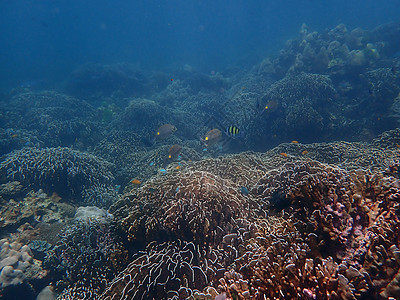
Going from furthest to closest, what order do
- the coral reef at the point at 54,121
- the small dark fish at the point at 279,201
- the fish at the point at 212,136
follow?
the coral reef at the point at 54,121 → the fish at the point at 212,136 → the small dark fish at the point at 279,201

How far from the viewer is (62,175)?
7629 mm

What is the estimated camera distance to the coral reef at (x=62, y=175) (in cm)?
732

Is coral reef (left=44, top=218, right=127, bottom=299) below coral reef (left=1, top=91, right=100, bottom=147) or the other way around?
below

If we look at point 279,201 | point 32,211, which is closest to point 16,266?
point 32,211

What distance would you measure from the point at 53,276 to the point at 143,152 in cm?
615

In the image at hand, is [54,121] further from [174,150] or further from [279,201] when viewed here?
[279,201]

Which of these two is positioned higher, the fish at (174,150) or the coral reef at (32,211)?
the fish at (174,150)

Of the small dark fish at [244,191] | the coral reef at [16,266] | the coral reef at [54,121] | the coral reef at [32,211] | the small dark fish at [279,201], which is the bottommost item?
the coral reef at [16,266]

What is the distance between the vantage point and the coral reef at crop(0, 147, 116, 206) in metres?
7.32

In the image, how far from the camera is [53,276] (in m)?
4.99

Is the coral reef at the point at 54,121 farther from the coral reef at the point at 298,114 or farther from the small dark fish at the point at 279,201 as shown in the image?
the small dark fish at the point at 279,201

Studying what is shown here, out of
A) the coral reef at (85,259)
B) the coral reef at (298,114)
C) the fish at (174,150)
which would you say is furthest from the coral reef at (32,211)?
the coral reef at (298,114)

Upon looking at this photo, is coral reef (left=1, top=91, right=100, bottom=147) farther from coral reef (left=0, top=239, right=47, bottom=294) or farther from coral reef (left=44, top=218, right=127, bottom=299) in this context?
coral reef (left=44, top=218, right=127, bottom=299)

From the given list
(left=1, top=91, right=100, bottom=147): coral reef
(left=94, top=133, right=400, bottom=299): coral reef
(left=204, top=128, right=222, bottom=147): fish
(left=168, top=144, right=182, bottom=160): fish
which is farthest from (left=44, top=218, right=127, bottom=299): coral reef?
(left=1, top=91, right=100, bottom=147): coral reef
